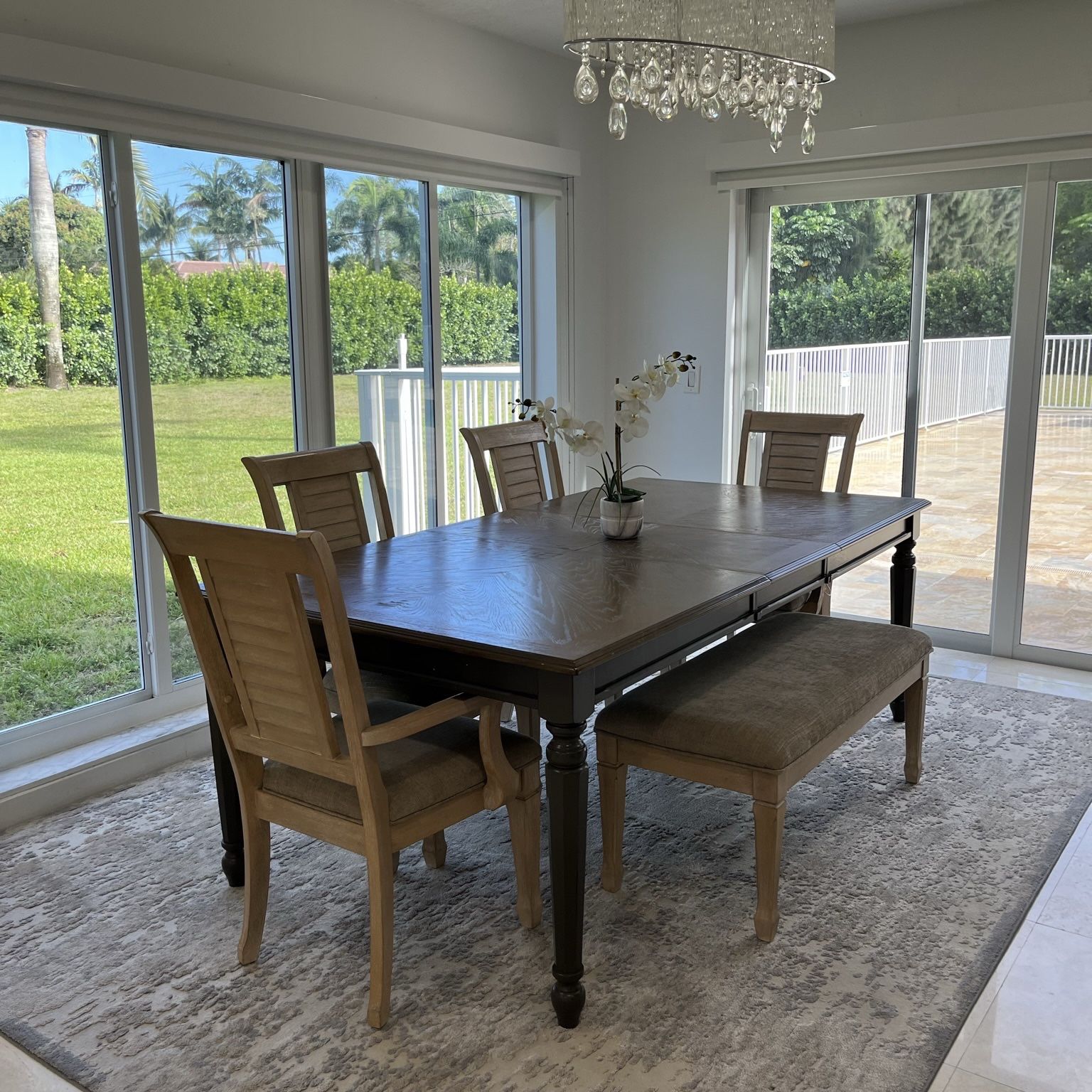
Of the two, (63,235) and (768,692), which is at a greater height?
(63,235)

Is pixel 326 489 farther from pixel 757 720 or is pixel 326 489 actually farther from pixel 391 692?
pixel 757 720

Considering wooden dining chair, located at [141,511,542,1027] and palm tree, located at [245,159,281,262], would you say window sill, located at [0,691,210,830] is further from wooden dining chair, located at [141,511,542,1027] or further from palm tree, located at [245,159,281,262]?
palm tree, located at [245,159,281,262]

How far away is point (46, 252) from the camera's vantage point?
3.07 metres

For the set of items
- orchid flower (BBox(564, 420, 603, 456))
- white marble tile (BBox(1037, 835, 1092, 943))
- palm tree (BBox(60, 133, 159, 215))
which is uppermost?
palm tree (BBox(60, 133, 159, 215))

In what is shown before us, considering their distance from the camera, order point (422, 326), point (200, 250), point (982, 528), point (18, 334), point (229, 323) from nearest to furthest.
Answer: point (18, 334), point (200, 250), point (229, 323), point (422, 326), point (982, 528)

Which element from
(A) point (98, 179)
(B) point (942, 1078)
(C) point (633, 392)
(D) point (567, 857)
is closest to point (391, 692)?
(D) point (567, 857)

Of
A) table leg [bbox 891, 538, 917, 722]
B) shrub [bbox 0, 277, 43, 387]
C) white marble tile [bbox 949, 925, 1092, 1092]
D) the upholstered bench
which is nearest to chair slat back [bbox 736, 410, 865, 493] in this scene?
table leg [bbox 891, 538, 917, 722]

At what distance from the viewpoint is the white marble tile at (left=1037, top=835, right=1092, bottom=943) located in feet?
8.00

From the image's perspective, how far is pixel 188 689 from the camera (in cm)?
360

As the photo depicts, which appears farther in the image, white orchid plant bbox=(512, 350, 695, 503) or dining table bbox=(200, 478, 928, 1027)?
white orchid plant bbox=(512, 350, 695, 503)

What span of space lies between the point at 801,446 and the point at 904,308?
98 cm

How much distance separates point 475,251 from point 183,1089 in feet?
11.4

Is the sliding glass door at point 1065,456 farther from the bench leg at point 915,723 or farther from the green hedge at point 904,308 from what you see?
the bench leg at point 915,723

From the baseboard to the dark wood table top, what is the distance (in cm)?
105
